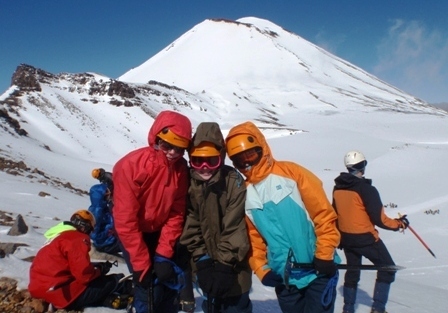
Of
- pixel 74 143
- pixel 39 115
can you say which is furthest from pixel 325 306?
pixel 39 115

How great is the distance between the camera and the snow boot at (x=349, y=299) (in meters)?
5.02

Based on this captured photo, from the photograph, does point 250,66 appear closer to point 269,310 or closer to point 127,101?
point 127,101

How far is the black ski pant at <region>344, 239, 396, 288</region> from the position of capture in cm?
477

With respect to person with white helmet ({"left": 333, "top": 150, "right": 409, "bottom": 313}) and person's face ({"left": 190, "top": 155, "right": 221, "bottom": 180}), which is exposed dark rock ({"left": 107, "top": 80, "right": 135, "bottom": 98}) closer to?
person with white helmet ({"left": 333, "top": 150, "right": 409, "bottom": 313})

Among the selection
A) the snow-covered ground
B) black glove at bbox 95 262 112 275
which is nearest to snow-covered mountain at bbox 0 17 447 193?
the snow-covered ground

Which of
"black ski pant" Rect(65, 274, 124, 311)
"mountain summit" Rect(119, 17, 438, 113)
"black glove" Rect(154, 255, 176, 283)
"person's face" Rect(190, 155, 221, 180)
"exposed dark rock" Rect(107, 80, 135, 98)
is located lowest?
"black ski pant" Rect(65, 274, 124, 311)

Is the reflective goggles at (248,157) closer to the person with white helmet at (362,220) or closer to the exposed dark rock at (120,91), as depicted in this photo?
the person with white helmet at (362,220)

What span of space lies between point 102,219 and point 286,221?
3.12 m

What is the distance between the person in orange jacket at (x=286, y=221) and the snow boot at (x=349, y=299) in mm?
1760

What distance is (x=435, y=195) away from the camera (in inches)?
513

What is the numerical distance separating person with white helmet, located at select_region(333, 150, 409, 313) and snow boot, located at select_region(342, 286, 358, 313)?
24cm

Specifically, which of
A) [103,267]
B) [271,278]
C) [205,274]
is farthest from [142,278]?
[103,267]

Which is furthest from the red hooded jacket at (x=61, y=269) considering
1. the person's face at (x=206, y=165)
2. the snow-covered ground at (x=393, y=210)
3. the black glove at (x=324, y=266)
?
the black glove at (x=324, y=266)

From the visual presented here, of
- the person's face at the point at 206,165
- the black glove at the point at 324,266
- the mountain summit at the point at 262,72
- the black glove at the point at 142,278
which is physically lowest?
the black glove at the point at 142,278
